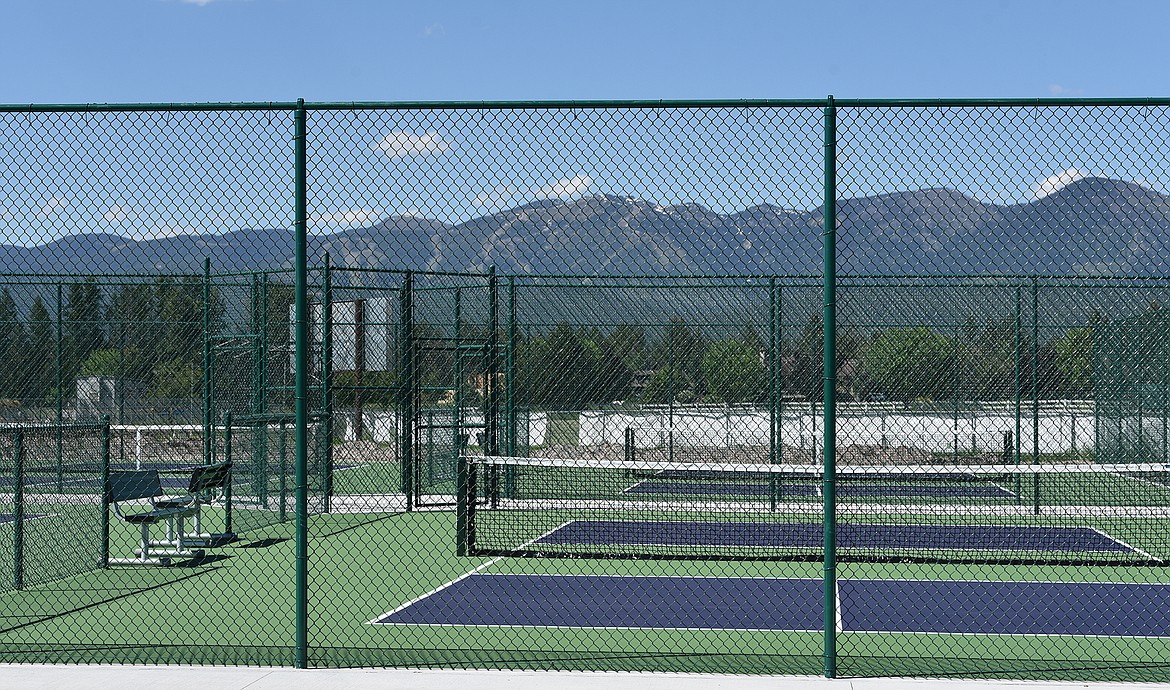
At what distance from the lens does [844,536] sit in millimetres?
14039

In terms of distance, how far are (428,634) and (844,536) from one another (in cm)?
644

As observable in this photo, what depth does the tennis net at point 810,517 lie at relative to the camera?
1195 centimetres

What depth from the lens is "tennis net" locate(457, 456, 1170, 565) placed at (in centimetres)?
1195

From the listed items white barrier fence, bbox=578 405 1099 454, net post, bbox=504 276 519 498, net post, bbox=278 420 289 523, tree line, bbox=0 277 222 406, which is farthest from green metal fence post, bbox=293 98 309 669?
white barrier fence, bbox=578 405 1099 454

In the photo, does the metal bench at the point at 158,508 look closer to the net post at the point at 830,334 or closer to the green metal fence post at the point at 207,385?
the green metal fence post at the point at 207,385

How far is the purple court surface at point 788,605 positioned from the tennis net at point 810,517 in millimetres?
577

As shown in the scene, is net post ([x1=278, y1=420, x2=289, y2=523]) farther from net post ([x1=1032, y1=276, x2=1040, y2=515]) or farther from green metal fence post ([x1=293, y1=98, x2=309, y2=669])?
net post ([x1=1032, y1=276, x2=1040, y2=515])

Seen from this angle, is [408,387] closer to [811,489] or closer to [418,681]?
[811,489]

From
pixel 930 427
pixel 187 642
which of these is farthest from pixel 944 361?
pixel 187 642

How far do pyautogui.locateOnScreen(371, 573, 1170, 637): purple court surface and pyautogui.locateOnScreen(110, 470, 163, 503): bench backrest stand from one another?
2.91 m

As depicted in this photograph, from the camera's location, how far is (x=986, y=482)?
20.5 m

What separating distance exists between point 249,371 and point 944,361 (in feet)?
32.9

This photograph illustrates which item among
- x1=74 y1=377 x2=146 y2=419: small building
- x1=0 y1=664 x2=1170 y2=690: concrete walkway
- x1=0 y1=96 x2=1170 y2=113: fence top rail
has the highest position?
x1=0 y1=96 x2=1170 y2=113: fence top rail

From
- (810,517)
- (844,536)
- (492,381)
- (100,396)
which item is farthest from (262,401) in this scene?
(100,396)
